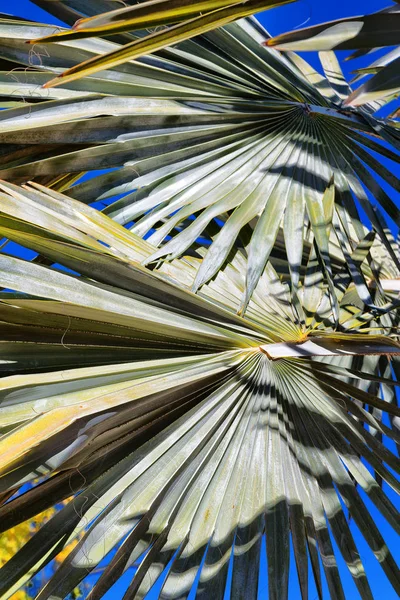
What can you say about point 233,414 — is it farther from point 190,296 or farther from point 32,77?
point 32,77

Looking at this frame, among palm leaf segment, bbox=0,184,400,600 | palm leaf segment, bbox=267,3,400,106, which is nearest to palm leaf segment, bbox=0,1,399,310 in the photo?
palm leaf segment, bbox=0,184,400,600

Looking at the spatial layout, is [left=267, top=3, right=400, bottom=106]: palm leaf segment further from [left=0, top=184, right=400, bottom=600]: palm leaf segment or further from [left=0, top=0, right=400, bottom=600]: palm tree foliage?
[left=0, top=184, right=400, bottom=600]: palm leaf segment

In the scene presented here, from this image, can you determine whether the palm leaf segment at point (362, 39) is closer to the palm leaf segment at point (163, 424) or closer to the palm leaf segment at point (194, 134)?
the palm leaf segment at point (163, 424)

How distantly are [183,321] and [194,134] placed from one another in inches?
25.0

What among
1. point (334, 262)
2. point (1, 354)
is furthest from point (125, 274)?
point (334, 262)

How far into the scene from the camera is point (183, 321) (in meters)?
1.25

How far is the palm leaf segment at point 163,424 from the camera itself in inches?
42.8

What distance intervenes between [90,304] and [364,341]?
0.51m

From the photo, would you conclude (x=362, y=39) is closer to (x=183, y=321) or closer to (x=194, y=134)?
(x=183, y=321)

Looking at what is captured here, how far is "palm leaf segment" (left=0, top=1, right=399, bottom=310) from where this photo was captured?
156 cm

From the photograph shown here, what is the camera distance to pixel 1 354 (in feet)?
3.67

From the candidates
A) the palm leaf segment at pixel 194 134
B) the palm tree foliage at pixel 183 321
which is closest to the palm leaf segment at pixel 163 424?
the palm tree foliage at pixel 183 321

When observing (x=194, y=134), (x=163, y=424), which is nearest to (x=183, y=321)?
(x=163, y=424)

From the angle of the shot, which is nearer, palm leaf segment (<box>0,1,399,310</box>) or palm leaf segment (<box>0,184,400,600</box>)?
palm leaf segment (<box>0,184,400,600</box>)
